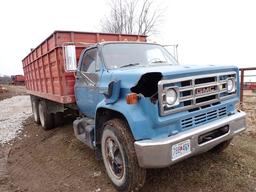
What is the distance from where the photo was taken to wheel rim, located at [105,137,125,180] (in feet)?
11.9

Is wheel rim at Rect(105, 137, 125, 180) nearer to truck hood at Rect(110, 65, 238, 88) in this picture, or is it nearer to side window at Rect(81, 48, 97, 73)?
truck hood at Rect(110, 65, 238, 88)

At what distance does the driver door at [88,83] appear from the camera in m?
4.45

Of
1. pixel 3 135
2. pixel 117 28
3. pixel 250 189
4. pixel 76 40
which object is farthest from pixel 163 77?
pixel 117 28

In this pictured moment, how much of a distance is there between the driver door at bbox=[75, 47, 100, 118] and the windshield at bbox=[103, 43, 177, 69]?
0.86 feet

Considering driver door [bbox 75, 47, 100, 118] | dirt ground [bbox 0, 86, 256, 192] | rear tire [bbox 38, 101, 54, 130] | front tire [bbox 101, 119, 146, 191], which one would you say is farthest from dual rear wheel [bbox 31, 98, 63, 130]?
front tire [bbox 101, 119, 146, 191]

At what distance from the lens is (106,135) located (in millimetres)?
3770

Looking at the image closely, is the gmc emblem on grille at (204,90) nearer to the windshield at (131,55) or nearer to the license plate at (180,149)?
the license plate at (180,149)

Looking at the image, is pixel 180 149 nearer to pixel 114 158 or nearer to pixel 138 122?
pixel 138 122

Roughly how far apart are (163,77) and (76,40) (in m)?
3.57

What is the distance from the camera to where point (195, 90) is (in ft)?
10.7

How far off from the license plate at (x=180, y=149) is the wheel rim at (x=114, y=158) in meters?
0.85

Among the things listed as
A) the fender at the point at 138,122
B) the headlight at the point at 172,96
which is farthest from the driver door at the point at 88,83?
the headlight at the point at 172,96

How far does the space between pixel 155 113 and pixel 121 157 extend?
1.01m

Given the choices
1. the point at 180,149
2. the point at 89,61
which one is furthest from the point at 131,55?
the point at 180,149
